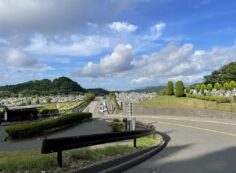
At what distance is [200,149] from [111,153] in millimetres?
4899

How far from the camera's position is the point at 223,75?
11450cm

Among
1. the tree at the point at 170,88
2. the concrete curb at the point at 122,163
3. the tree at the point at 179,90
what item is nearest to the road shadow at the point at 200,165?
the concrete curb at the point at 122,163

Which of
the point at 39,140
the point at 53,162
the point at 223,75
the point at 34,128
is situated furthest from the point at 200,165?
the point at 223,75

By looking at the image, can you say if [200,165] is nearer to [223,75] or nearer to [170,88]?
[170,88]

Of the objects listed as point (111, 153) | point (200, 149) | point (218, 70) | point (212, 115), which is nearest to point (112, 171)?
point (111, 153)

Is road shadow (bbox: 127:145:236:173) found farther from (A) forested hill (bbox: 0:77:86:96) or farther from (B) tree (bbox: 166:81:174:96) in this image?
(A) forested hill (bbox: 0:77:86:96)

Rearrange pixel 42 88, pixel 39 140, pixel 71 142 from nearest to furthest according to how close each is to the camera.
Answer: pixel 71 142, pixel 39 140, pixel 42 88

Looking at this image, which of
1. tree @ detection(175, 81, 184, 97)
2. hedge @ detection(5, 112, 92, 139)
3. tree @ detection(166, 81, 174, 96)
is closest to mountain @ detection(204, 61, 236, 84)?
tree @ detection(166, 81, 174, 96)

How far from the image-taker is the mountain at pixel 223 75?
4374 inches

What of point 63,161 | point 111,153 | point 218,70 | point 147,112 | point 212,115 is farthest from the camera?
point 218,70

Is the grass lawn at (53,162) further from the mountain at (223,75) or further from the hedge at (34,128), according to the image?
the mountain at (223,75)

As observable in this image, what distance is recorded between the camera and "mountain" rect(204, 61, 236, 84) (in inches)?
4374

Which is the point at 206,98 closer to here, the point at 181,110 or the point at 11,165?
the point at 181,110

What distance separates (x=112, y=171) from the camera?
32.6ft
